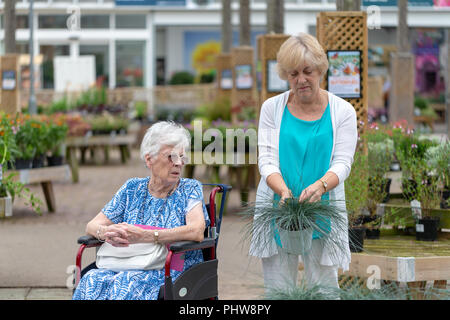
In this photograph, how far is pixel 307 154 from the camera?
3.79m

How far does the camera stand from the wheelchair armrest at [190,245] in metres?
3.77

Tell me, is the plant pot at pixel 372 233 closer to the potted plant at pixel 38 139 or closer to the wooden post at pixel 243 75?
the potted plant at pixel 38 139

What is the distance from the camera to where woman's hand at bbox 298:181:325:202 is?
355cm

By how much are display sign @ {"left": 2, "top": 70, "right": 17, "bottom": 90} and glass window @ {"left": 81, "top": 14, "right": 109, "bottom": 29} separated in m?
23.8

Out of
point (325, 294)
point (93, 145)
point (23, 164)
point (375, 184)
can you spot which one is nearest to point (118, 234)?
point (325, 294)

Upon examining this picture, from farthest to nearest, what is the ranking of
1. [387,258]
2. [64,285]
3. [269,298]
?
[64,285] < [387,258] < [269,298]

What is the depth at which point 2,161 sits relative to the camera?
7.00 meters

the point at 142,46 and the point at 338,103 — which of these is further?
the point at 142,46

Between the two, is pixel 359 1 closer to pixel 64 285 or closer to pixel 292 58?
pixel 64 285

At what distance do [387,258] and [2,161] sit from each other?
3.66 meters

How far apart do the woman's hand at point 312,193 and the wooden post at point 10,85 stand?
11.7 m

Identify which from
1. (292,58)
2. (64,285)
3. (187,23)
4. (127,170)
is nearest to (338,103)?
(292,58)

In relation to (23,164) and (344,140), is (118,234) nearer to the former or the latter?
→ (344,140)

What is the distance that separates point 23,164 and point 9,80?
515cm
